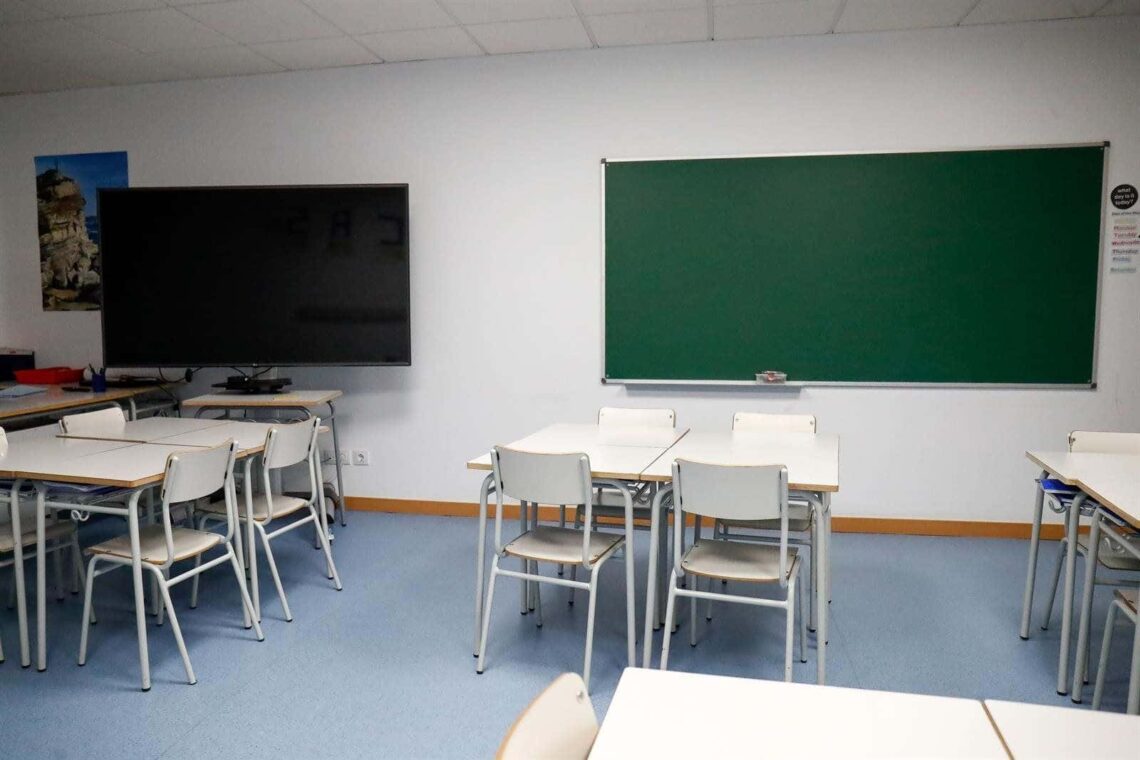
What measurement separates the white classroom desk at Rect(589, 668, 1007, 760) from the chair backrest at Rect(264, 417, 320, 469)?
8.31 ft

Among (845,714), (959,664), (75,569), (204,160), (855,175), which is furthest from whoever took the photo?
(204,160)

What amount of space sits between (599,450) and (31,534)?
2.42 metres

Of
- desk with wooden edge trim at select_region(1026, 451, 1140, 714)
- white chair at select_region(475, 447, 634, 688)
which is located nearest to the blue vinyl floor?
desk with wooden edge trim at select_region(1026, 451, 1140, 714)

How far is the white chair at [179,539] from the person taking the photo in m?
2.90

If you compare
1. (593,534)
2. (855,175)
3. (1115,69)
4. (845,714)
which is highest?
(1115,69)

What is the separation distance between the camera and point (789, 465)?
2.99 m

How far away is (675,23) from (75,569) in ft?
13.6

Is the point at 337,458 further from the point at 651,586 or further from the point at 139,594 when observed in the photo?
the point at 651,586

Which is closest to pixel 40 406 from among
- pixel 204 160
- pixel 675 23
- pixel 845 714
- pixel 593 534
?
pixel 204 160

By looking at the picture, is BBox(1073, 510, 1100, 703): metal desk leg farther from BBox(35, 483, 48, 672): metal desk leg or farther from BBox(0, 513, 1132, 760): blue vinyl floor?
BBox(35, 483, 48, 672): metal desk leg

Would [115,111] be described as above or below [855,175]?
above

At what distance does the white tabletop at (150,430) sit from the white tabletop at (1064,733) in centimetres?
353

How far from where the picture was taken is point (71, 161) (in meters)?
5.56

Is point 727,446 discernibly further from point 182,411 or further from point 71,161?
point 71,161
